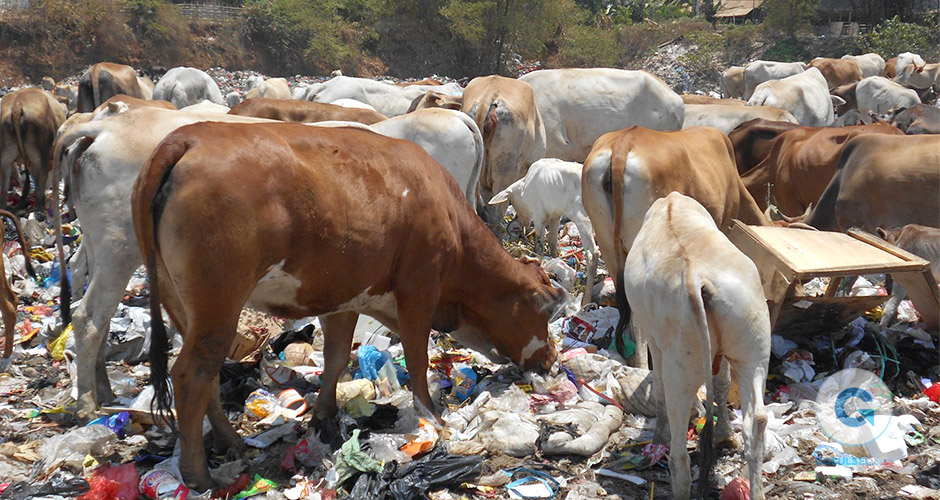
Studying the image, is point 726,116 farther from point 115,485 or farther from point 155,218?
point 115,485

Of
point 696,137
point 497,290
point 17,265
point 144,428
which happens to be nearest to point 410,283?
point 497,290

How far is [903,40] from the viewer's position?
29938mm

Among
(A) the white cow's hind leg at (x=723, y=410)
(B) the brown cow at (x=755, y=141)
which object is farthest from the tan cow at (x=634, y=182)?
(B) the brown cow at (x=755, y=141)

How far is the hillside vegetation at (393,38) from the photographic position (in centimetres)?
3153

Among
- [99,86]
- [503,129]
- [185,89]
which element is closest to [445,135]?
[503,129]

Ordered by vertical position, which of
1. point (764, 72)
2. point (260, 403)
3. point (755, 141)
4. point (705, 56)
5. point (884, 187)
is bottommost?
point (705, 56)

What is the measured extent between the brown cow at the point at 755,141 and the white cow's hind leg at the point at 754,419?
6.82 metres

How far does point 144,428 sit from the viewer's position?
5215mm

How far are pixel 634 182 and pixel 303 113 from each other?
5049mm

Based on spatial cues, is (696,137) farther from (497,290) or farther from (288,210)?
(288,210)

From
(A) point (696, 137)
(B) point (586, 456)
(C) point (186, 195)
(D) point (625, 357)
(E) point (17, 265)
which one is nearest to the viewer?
(C) point (186, 195)

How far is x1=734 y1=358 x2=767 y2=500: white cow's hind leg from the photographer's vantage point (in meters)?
3.90

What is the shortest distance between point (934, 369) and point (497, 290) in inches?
131

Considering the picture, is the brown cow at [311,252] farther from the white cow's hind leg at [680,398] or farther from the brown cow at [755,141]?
the brown cow at [755,141]
